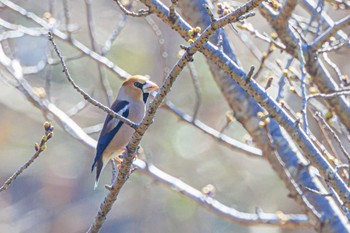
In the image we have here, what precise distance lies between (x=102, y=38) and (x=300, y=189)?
286 inches

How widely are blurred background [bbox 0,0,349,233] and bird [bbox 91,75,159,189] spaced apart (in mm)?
4590

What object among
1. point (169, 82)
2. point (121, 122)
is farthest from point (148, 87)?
point (169, 82)

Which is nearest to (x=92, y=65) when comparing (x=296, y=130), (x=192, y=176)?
(x=192, y=176)

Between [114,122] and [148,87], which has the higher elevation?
[148,87]

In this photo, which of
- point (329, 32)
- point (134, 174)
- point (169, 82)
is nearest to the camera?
point (169, 82)

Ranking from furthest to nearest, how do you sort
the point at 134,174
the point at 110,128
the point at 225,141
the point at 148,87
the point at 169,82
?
the point at 134,174, the point at 148,87, the point at 110,128, the point at 225,141, the point at 169,82

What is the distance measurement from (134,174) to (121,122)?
4952 mm

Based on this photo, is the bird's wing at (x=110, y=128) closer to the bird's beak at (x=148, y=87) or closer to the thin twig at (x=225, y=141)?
the bird's beak at (x=148, y=87)

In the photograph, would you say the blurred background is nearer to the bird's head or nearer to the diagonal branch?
the bird's head

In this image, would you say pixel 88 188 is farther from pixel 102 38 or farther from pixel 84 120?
pixel 102 38

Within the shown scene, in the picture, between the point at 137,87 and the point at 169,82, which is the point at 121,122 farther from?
the point at 169,82

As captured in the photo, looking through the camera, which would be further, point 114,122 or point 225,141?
point 114,122

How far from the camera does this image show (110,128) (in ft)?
17.7

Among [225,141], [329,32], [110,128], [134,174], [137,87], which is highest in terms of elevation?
[329,32]
